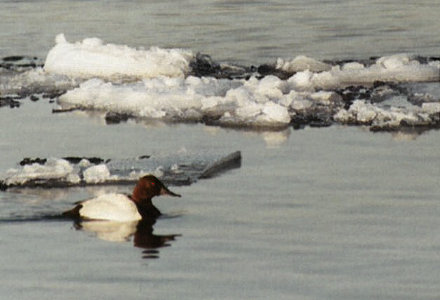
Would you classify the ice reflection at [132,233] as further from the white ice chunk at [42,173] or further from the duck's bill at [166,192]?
the white ice chunk at [42,173]

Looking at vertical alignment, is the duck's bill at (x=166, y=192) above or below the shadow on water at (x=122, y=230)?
above

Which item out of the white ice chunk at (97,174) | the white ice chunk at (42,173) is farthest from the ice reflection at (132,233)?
the white ice chunk at (42,173)

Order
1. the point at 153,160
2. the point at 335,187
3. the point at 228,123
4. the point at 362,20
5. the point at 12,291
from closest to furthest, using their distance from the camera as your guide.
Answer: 1. the point at 12,291
2. the point at 335,187
3. the point at 153,160
4. the point at 228,123
5. the point at 362,20

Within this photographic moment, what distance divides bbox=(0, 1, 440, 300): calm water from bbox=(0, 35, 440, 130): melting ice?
0.50m

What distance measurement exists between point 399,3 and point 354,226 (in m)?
22.1

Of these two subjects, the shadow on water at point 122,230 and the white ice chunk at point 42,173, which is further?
the white ice chunk at point 42,173

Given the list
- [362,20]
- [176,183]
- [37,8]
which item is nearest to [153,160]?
[176,183]

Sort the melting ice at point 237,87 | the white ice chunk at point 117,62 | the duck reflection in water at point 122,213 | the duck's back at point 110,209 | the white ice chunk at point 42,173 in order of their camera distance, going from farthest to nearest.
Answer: the white ice chunk at point 117,62 < the melting ice at point 237,87 < the white ice chunk at point 42,173 < the duck's back at point 110,209 < the duck reflection in water at point 122,213

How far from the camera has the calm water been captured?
12.9 meters

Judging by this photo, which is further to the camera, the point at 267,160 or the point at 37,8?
the point at 37,8

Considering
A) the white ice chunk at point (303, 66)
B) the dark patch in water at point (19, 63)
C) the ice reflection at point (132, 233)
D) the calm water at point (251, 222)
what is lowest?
the ice reflection at point (132, 233)

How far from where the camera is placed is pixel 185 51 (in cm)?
2550

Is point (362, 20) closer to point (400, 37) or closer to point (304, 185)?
point (400, 37)

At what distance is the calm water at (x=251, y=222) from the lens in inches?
508
